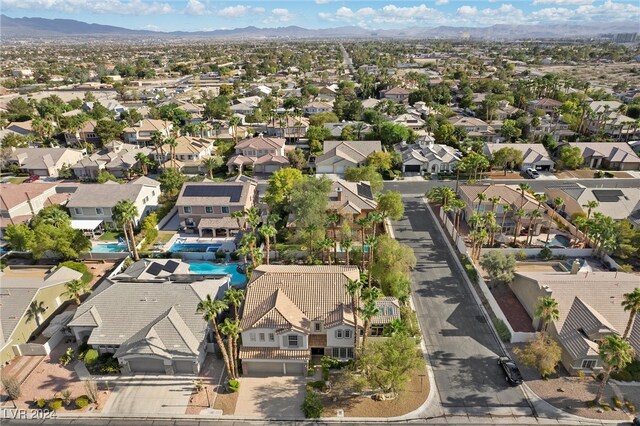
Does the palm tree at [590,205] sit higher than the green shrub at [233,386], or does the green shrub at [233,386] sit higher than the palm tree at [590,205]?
the palm tree at [590,205]

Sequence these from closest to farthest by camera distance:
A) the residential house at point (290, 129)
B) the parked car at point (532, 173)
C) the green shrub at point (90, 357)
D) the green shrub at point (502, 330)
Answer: the green shrub at point (90, 357) < the green shrub at point (502, 330) < the parked car at point (532, 173) < the residential house at point (290, 129)

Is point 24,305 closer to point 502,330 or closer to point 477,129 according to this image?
point 502,330

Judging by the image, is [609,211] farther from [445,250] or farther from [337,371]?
[337,371]

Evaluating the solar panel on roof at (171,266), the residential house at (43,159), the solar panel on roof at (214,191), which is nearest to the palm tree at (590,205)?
the solar panel on roof at (214,191)

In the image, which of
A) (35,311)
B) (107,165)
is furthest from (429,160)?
(35,311)

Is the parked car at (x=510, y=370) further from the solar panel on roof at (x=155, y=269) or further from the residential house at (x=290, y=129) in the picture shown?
the residential house at (x=290, y=129)

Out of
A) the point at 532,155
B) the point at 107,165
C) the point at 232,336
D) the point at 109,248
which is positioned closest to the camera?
the point at 232,336

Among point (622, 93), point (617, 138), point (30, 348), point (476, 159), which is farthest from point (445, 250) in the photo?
point (622, 93)
